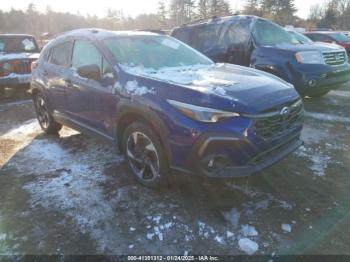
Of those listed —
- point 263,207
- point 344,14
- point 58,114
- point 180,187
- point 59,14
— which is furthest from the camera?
point 59,14

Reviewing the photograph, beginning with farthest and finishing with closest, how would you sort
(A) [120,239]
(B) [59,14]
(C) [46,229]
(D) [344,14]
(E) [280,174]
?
(B) [59,14] < (D) [344,14] < (E) [280,174] < (C) [46,229] < (A) [120,239]

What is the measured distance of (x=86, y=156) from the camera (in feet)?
14.7

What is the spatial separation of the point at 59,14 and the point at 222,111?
7242 cm

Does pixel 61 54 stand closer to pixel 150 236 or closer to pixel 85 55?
pixel 85 55

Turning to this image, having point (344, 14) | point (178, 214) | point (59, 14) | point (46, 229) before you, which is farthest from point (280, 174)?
point (59, 14)

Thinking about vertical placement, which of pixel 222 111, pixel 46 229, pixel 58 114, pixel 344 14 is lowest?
pixel 46 229

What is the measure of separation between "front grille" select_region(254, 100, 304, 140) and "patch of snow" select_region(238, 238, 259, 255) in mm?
937

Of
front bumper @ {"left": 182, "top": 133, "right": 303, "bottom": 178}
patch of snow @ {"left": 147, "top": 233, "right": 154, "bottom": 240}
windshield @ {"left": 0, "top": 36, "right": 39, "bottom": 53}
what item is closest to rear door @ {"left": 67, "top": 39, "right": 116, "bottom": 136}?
front bumper @ {"left": 182, "top": 133, "right": 303, "bottom": 178}

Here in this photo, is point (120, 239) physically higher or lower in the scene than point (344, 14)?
lower

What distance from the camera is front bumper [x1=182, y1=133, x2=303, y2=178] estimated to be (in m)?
2.69

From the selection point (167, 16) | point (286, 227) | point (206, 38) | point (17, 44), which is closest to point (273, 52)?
point (206, 38)

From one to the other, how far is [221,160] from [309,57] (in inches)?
173

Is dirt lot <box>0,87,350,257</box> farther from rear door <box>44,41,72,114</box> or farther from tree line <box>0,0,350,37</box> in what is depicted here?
tree line <box>0,0,350,37</box>

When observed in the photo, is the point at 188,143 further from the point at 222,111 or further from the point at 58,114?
the point at 58,114
